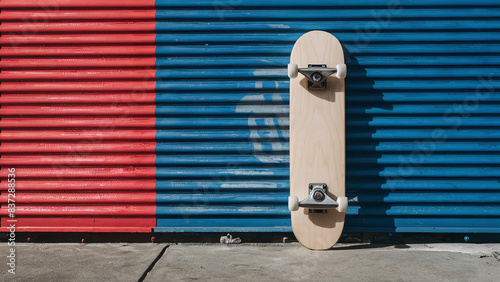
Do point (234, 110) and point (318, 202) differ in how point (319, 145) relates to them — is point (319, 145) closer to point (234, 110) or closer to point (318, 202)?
point (318, 202)

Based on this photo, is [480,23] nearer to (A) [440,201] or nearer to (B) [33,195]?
(A) [440,201]

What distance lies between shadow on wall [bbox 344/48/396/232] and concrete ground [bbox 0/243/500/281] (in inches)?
9.5

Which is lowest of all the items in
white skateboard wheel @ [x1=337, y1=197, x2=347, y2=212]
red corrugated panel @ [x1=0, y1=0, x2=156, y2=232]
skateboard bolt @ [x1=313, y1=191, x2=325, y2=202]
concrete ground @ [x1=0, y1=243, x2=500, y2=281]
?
Answer: concrete ground @ [x1=0, y1=243, x2=500, y2=281]

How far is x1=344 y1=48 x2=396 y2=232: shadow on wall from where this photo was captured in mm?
3252

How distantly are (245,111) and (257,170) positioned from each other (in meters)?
0.57

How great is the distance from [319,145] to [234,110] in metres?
0.87

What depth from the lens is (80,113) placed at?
3342 mm

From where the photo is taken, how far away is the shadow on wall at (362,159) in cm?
325

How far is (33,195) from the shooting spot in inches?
133

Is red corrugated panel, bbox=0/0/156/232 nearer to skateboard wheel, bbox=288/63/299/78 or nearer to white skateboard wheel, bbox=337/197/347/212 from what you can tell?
skateboard wheel, bbox=288/63/299/78

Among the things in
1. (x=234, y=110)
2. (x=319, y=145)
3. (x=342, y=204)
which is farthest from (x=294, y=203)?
(x=234, y=110)

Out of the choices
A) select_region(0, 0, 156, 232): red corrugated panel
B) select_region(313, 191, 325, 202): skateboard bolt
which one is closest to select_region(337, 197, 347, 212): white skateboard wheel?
select_region(313, 191, 325, 202): skateboard bolt

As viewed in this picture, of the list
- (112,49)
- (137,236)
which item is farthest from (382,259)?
(112,49)

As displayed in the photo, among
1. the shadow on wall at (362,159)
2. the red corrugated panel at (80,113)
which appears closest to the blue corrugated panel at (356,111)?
the shadow on wall at (362,159)
